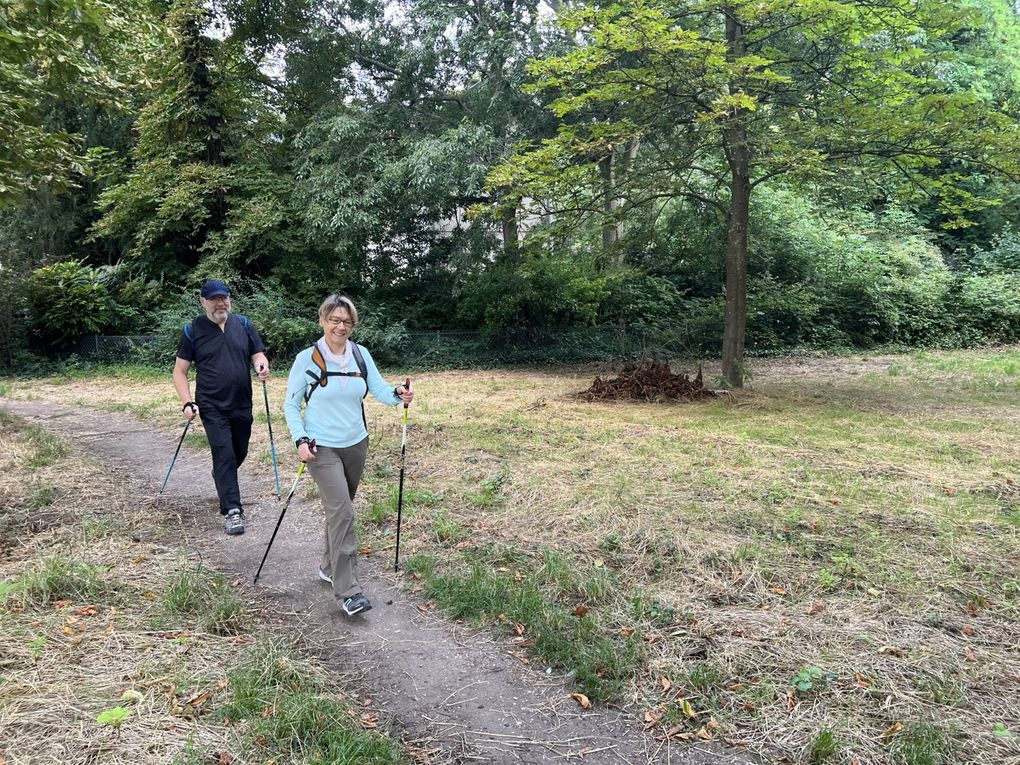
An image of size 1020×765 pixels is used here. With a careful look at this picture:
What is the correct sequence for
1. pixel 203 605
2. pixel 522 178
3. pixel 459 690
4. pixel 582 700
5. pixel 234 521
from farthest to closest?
pixel 522 178 < pixel 234 521 < pixel 203 605 < pixel 459 690 < pixel 582 700

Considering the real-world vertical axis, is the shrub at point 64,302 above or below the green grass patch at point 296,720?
above

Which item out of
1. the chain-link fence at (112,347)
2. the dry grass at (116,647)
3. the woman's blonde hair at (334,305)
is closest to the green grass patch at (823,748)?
the dry grass at (116,647)

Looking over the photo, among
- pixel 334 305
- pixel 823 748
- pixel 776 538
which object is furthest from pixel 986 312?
pixel 334 305

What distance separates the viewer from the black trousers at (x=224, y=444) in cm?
494

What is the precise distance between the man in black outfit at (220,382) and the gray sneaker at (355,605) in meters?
1.63

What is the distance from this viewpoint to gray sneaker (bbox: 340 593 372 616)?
359 centimetres

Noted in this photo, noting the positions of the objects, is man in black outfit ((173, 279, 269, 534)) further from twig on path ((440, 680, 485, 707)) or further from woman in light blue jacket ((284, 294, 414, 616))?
twig on path ((440, 680, 485, 707))

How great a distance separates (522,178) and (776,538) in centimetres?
708

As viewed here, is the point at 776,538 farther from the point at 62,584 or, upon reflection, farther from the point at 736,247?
the point at 736,247

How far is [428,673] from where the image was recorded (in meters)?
3.09

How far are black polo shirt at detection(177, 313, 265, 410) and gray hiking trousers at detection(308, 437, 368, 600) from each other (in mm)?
1689

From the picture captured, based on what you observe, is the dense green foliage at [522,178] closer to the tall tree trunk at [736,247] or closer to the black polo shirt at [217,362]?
the tall tree trunk at [736,247]

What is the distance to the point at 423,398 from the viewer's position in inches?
442

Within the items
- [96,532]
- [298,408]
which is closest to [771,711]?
[298,408]
